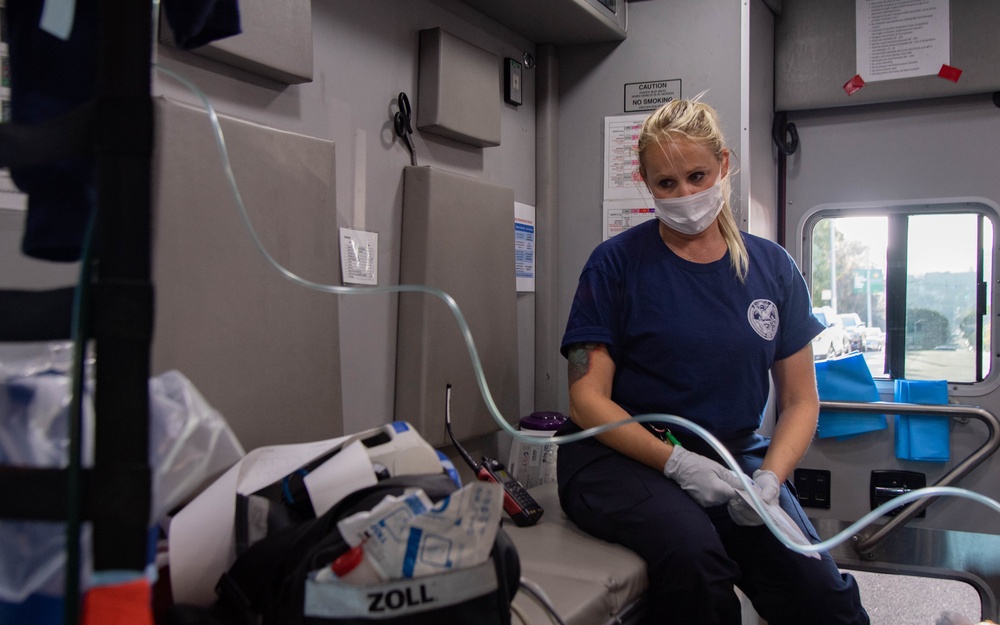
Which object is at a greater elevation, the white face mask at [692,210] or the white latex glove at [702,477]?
the white face mask at [692,210]

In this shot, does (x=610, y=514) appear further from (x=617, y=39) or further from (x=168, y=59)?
(x=617, y=39)

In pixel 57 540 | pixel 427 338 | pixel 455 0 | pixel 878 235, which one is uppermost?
pixel 455 0

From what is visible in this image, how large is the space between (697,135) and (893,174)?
1.56m

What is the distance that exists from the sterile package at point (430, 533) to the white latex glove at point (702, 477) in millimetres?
907

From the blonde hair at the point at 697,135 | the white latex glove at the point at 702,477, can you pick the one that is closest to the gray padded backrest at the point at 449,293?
the blonde hair at the point at 697,135

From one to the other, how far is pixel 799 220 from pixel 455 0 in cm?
170

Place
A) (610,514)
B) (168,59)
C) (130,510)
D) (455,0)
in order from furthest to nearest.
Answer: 1. (455,0)
2. (610,514)
3. (168,59)
4. (130,510)

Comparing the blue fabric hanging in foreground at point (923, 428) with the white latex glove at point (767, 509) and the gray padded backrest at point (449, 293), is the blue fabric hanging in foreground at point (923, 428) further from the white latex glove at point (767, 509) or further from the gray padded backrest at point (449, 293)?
the gray padded backrest at point (449, 293)

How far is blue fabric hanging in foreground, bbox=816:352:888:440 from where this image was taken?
3100 millimetres

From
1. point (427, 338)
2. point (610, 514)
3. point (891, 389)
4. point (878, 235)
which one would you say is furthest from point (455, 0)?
point (891, 389)

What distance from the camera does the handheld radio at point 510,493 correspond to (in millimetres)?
1887

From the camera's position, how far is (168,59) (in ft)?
Answer: 4.90

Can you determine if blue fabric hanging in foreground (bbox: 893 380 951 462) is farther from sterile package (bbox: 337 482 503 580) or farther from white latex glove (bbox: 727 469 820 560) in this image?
sterile package (bbox: 337 482 503 580)

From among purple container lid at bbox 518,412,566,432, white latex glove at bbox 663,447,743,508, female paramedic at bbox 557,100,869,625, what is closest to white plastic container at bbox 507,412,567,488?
purple container lid at bbox 518,412,566,432
